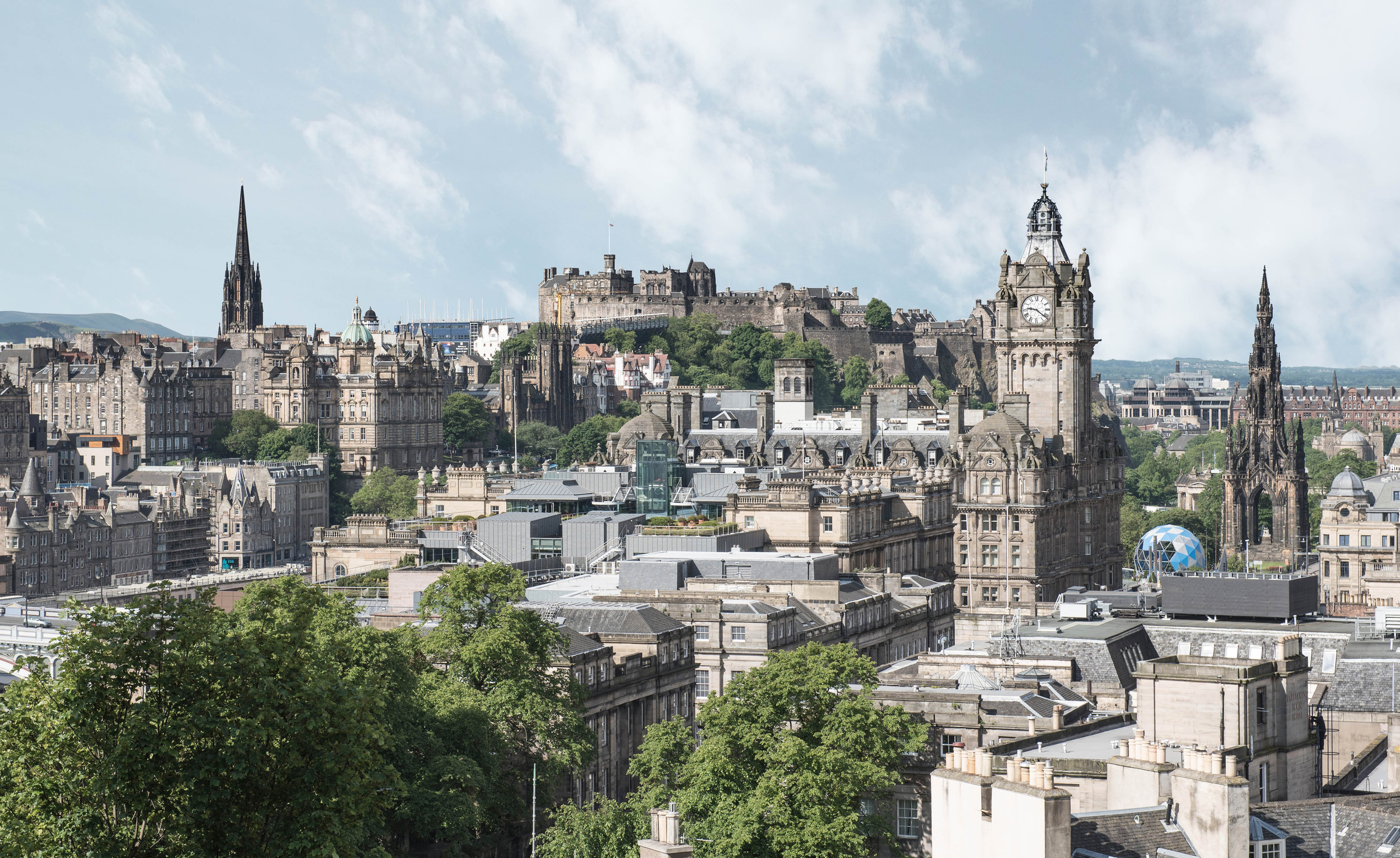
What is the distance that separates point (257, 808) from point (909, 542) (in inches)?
3392

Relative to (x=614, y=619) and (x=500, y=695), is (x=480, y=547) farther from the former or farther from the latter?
(x=500, y=695)

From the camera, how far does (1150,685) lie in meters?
48.7

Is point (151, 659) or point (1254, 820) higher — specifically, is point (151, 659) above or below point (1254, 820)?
above

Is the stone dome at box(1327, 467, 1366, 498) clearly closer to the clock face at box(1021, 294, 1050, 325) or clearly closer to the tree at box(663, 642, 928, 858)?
the clock face at box(1021, 294, 1050, 325)

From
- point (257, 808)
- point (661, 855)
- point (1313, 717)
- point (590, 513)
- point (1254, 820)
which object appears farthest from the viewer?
point (590, 513)

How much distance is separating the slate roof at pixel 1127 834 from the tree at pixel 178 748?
46.2 feet

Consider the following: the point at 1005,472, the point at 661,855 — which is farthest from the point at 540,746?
the point at 1005,472

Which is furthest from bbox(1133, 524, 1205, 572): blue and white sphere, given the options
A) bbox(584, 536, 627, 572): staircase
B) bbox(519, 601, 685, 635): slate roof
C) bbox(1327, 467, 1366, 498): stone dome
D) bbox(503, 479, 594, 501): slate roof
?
bbox(519, 601, 685, 635): slate roof

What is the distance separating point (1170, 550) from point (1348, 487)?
24188 millimetres

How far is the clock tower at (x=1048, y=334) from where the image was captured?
486 ft

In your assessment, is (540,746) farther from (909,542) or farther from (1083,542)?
(1083,542)

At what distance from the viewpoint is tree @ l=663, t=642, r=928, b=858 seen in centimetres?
5434

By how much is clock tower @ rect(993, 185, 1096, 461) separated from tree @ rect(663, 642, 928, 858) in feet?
293

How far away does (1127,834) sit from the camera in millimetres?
39969
